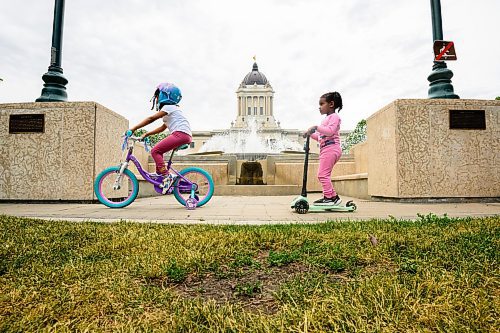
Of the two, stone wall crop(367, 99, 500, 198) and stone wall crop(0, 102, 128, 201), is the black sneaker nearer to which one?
stone wall crop(367, 99, 500, 198)

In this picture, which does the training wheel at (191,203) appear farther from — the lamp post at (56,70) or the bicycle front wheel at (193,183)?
the lamp post at (56,70)

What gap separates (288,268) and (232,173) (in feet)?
38.0

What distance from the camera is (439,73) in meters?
6.48

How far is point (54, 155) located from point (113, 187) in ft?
5.85

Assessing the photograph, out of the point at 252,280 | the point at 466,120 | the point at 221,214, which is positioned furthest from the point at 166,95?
the point at 466,120

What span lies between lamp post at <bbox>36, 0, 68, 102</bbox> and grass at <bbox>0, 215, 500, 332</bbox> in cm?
416

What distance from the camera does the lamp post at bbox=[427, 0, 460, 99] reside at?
6438mm

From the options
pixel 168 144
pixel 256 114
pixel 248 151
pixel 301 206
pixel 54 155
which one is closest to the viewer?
pixel 301 206

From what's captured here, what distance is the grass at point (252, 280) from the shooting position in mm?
1337

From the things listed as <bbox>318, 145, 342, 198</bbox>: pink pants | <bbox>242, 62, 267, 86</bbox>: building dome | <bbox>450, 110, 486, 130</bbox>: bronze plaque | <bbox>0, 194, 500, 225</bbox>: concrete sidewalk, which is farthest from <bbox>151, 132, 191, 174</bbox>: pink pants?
<bbox>242, 62, 267, 86</bbox>: building dome

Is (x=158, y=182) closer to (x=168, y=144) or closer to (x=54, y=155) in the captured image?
(x=168, y=144)

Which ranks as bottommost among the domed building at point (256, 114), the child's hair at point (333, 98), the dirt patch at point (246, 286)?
the dirt patch at point (246, 286)

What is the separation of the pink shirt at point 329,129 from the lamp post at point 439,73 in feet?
9.96

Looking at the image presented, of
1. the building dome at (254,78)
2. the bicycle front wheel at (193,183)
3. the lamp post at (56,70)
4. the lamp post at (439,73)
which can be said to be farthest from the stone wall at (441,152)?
the building dome at (254,78)
